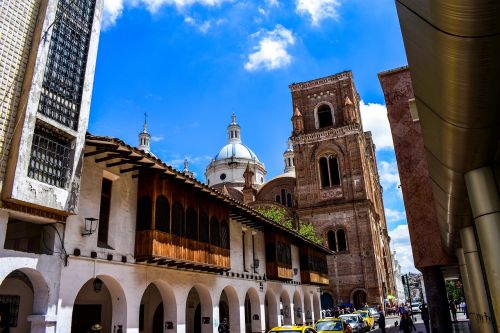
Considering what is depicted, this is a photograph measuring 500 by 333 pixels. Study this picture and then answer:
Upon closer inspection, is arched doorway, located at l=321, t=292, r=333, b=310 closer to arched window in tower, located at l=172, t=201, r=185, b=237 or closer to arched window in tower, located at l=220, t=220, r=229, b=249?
arched window in tower, located at l=220, t=220, r=229, b=249

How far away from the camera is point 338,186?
46.0m

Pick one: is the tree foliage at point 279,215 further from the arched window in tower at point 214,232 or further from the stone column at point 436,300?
the arched window in tower at point 214,232

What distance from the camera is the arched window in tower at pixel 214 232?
15641mm

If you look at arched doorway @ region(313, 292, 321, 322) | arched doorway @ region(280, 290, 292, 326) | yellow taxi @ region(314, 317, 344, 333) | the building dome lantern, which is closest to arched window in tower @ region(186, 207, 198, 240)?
yellow taxi @ region(314, 317, 344, 333)

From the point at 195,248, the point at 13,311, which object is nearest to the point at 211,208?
the point at 195,248

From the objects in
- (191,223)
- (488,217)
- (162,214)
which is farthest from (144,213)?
(488,217)

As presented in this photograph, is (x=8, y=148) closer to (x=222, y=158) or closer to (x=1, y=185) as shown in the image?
(x=1, y=185)

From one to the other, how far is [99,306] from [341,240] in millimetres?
34008

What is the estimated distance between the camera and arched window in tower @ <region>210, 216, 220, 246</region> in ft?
51.3

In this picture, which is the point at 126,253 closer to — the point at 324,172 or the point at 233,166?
the point at 324,172

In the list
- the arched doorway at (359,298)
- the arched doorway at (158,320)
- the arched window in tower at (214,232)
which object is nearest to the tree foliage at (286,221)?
the arched doorway at (359,298)

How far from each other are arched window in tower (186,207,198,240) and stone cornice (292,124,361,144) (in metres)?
35.1

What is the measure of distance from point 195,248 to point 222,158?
189 feet

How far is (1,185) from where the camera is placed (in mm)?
8328
